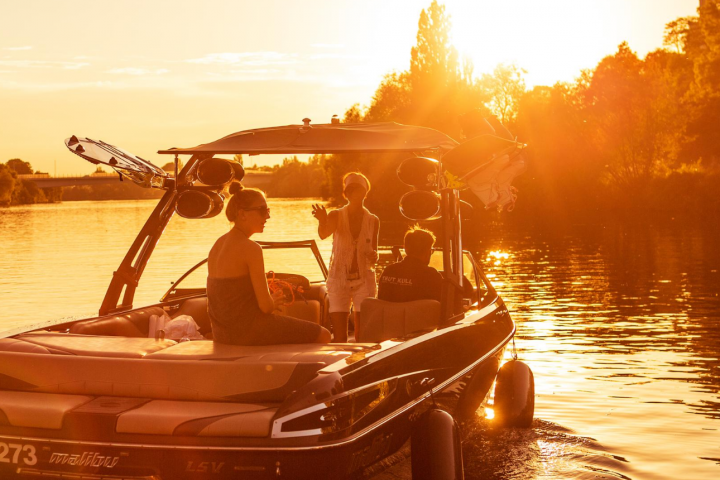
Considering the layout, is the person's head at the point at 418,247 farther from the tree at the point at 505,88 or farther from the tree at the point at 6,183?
the tree at the point at 6,183

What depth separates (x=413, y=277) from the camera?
6.97 meters

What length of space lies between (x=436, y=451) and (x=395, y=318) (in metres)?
1.42

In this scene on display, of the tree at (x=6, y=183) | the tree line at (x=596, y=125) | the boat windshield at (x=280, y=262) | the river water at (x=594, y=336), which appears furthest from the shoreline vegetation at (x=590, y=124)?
the tree at (x=6, y=183)

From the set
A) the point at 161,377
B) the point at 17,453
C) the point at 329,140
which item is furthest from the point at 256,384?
the point at 329,140

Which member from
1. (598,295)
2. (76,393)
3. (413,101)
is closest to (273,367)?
(76,393)

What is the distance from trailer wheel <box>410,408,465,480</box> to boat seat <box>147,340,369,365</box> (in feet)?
1.93

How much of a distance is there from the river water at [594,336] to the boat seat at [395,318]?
997 mm

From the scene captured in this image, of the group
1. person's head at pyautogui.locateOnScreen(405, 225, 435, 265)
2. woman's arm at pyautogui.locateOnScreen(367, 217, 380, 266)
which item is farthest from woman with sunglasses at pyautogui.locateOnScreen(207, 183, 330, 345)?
woman's arm at pyautogui.locateOnScreen(367, 217, 380, 266)

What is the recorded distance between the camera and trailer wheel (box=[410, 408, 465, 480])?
5359mm

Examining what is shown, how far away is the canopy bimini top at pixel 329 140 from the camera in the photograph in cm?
711

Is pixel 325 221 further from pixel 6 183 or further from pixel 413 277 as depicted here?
pixel 6 183

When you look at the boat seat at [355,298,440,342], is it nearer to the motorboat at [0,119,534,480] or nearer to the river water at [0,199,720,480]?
the motorboat at [0,119,534,480]

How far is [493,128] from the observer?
23.6 ft

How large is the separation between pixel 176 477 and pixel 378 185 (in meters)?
53.2
